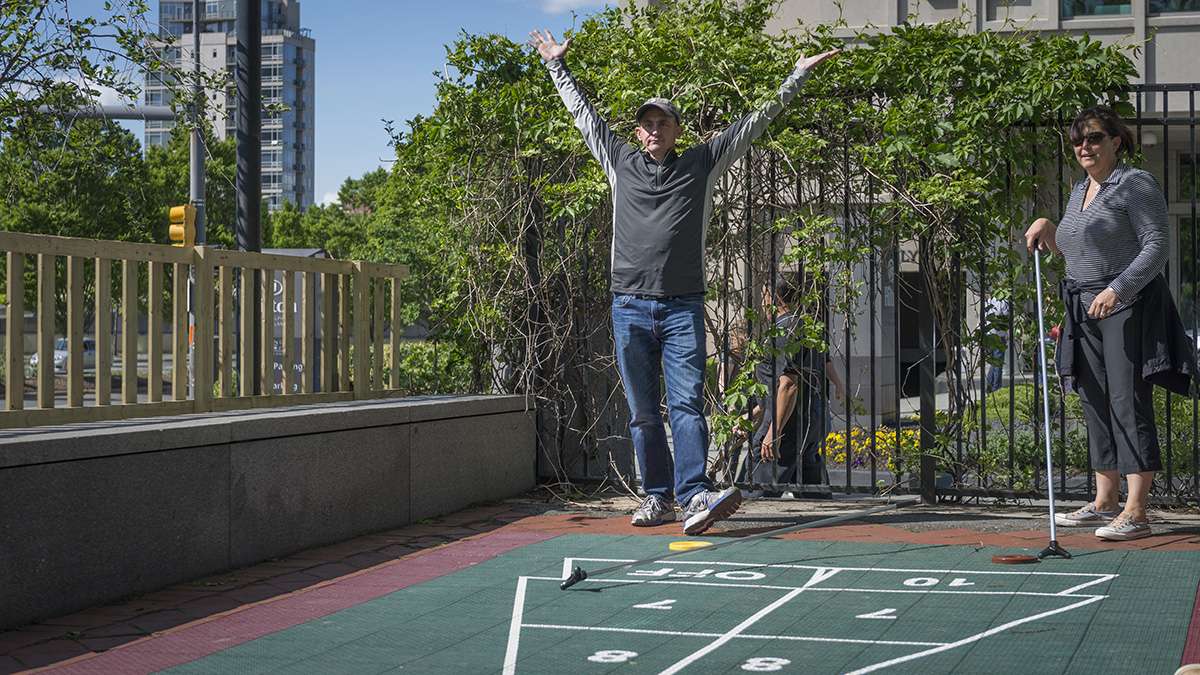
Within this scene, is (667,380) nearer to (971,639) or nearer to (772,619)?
(772,619)

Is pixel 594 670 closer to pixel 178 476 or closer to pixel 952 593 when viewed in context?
pixel 952 593

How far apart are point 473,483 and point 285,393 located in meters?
1.24

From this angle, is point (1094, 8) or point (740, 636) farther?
point (1094, 8)

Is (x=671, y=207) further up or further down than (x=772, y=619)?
further up

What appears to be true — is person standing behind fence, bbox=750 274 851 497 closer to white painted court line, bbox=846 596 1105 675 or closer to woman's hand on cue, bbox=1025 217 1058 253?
woman's hand on cue, bbox=1025 217 1058 253

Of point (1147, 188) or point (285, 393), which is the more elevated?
point (1147, 188)

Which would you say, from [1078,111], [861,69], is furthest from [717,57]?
→ [1078,111]

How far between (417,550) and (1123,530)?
335cm

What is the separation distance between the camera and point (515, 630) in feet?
15.5

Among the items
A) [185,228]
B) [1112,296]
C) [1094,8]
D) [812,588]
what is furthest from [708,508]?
[1094,8]

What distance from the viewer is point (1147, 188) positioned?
6.34 metres

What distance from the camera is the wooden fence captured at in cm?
601

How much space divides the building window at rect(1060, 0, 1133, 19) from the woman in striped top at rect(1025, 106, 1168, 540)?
67.0 ft

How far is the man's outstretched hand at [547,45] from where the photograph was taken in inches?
282
